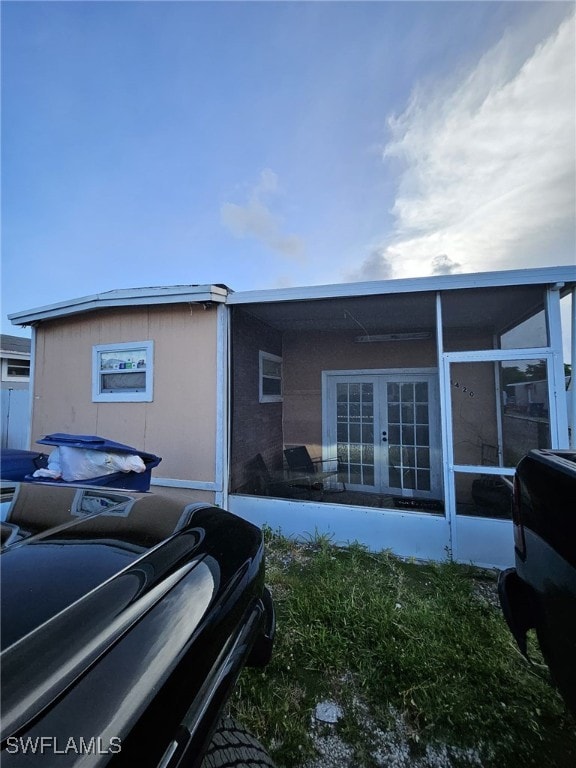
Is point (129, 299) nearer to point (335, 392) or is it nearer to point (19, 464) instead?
point (19, 464)

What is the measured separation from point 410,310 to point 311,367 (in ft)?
7.76

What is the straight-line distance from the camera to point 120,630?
0.80 meters

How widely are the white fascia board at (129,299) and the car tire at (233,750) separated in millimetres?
3668

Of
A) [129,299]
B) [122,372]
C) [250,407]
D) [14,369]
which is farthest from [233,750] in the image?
[14,369]

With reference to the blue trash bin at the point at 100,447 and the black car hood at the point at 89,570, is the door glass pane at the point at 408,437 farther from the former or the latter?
the black car hood at the point at 89,570

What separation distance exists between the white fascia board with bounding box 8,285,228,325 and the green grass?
10.8ft

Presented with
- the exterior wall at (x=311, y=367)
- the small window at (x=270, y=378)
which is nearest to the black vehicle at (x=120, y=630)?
the small window at (x=270, y=378)

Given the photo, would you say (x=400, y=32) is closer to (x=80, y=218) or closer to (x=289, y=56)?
(x=289, y=56)

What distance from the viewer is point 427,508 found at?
4.30 meters

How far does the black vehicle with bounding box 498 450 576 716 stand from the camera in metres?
1.27

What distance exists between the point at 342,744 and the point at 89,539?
170 centimetres

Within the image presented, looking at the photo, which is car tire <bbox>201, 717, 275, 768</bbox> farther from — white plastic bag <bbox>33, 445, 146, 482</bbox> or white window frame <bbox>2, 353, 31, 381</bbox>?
white window frame <bbox>2, 353, 31, 381</bbox>

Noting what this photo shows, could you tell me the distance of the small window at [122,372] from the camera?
4.35 m

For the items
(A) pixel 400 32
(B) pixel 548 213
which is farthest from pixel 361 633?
(A) pixel 400 32
